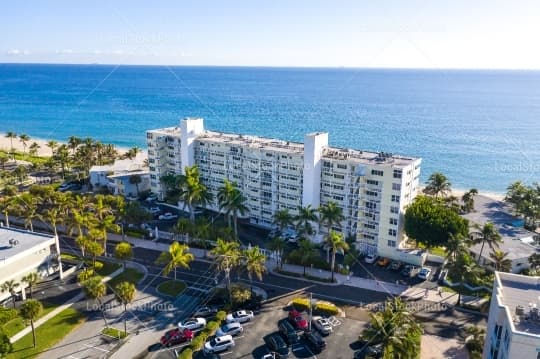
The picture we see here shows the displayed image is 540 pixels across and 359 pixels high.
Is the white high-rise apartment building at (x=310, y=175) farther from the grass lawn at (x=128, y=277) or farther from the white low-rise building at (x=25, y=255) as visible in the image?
the white low-rise building at (x=25, y=255)

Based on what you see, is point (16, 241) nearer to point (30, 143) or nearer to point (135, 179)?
point (135, 179)

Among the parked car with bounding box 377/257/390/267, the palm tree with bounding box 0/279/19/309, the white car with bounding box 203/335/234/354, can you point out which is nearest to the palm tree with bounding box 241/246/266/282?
the white car with bounding box 203/335/234/354

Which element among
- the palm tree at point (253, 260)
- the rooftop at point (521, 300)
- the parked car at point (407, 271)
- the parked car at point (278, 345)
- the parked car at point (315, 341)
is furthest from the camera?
the parked car at point (407, 271)

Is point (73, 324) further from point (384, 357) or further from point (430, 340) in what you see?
point (430, 340)

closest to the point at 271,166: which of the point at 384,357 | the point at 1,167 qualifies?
the point at 384,357

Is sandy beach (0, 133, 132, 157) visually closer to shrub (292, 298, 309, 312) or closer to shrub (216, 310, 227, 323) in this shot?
shrub (216, 310, 227, 323)

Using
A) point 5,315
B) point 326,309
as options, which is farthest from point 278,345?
point 5,315

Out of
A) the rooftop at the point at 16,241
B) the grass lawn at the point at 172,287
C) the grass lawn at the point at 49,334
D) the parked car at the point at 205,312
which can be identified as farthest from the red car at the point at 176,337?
the rooftop at the point at 16,241
